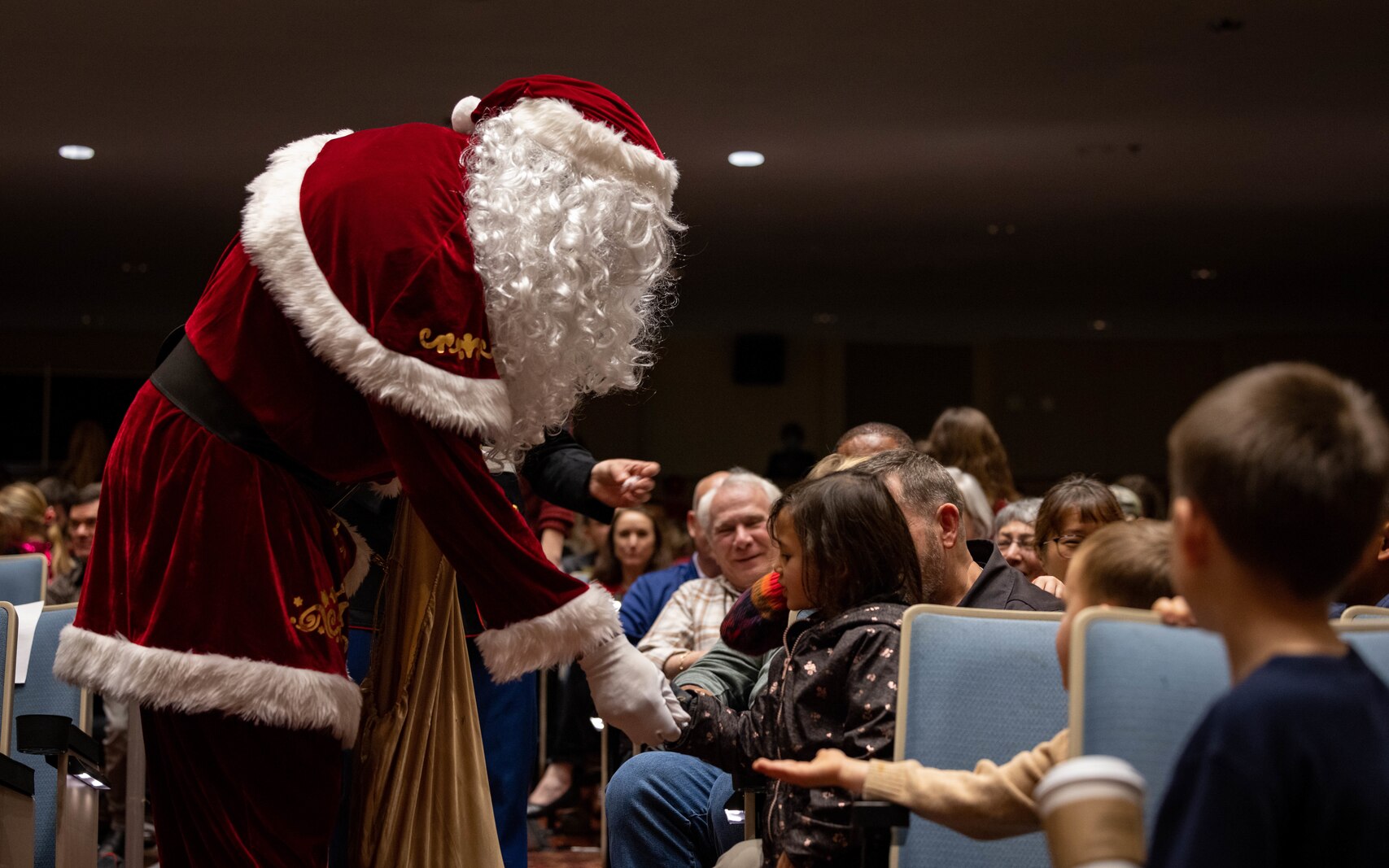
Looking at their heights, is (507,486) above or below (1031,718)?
above

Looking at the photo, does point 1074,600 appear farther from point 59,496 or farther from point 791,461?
point 791,461

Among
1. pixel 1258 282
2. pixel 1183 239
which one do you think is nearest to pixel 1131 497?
pixel 1183 239

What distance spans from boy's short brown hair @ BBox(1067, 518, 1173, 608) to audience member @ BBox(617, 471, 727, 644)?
101 inches

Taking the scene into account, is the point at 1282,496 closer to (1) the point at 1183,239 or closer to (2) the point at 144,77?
(2) the point at 144,77

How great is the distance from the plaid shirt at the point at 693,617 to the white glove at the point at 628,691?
1919 mm

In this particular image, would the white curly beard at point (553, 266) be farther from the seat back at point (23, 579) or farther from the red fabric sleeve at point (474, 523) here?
the seat back at point (23, 579)

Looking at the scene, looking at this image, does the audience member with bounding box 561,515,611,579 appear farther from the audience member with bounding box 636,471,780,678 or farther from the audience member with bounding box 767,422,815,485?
the audience member with bounding box 767,422,815,485

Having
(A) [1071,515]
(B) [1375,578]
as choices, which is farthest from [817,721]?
(B) [1375,578]

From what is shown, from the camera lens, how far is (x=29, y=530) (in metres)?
4.78

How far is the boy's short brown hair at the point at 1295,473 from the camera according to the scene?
0.96 m

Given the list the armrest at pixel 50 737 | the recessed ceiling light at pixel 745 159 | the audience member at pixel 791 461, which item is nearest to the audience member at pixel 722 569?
the armrest at pixel 50 737

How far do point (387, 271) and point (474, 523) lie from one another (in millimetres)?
313

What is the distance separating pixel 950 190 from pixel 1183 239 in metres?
2.24

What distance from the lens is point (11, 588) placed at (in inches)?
107
